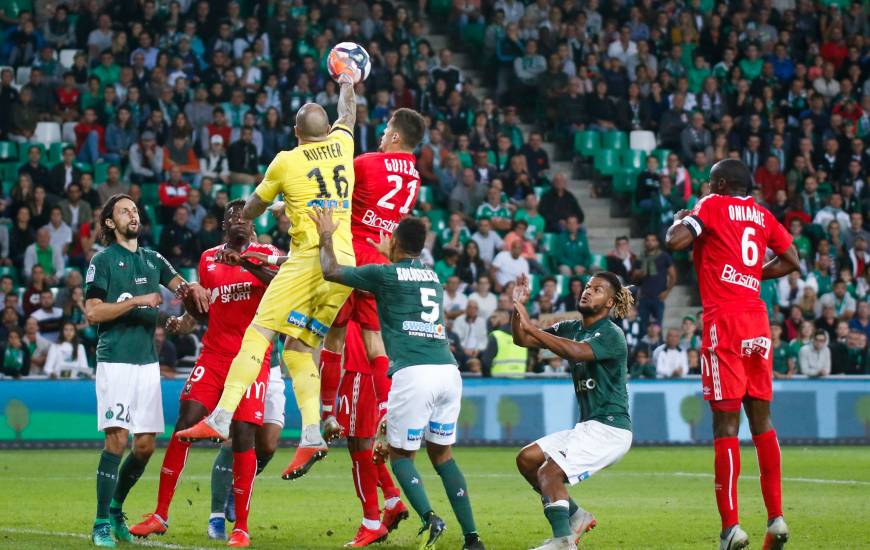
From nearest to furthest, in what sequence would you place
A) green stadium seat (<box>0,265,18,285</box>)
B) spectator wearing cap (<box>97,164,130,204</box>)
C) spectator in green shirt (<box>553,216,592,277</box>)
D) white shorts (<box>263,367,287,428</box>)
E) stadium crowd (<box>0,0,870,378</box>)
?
1. white shorts (<box>263,367,287,428</box>)
2. green stadium seat (<box>0,265,18,285</box>)
3. stadium crowd (<box>0,0,870,378</box>)
4. spectator wearing cap (<box>97,164,130,204</box>)
5. spectator in green shirt (<box>553,216,592,277</box>)

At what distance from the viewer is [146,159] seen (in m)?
23.2

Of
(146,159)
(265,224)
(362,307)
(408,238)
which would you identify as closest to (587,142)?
(265,224)

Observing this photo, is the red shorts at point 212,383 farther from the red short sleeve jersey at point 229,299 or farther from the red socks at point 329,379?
the red socks at point 329,379

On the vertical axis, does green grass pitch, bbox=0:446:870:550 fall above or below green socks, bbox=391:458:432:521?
below

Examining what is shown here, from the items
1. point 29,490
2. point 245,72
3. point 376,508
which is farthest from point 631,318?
point 376,508

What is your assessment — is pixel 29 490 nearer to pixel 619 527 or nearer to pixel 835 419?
pixel 619 527

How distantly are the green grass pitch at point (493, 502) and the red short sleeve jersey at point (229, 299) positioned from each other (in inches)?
60.7

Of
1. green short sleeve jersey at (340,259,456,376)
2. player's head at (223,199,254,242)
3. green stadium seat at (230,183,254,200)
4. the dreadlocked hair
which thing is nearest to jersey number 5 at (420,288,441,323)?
green short sleeve jersey at (340,259,456,376)

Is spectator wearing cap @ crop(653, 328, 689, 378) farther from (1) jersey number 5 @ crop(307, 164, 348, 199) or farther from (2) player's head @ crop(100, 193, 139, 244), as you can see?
(2) player's head @ crop(100, 193, 139, 244)

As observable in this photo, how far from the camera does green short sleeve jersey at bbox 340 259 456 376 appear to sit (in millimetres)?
10094

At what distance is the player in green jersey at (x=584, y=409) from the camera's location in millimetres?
9719

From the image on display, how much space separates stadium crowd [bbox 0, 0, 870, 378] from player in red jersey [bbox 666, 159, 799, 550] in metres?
10.7

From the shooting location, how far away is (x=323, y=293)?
35.0ft

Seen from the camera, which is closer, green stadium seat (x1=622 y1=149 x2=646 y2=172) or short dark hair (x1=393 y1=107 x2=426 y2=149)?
short dark hair (x1=393 y1=107 x2=426 y2=149)
